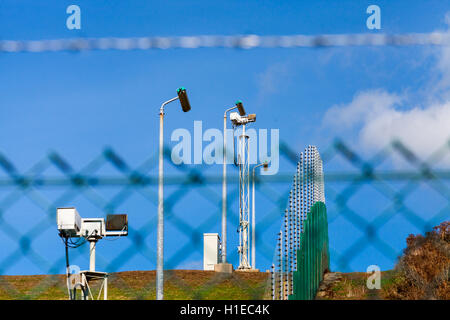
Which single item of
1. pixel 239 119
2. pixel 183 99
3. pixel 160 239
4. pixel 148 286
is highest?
pixel 239 119

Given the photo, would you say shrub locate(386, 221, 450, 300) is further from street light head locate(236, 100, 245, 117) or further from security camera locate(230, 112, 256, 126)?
security camera locate(230, 112, 256, 126)

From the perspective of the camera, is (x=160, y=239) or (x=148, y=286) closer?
(x=160, y=239)

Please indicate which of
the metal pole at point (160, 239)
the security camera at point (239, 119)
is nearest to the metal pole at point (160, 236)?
the metal pole at point (160, 239)

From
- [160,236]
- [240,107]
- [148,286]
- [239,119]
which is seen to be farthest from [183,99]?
[239,119]

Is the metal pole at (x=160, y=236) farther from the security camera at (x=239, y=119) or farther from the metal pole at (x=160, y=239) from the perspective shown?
the security camera at (x=239, y=119)

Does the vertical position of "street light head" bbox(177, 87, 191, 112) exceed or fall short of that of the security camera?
it falls short

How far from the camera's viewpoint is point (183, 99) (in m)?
12.1

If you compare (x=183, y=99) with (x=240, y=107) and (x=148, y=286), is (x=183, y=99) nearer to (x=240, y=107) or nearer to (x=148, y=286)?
(x=240, y=107)

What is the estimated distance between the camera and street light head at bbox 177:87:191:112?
1204 centimetres

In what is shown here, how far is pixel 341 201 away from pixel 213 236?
19.5m

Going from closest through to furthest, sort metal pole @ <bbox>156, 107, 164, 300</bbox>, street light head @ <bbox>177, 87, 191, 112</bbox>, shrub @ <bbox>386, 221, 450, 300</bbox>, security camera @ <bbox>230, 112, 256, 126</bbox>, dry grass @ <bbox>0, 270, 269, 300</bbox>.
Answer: street light head @ <bbox>177, 87, 191, 112</bbox> < metal pole @ <bbox>156, 107, 164, 300</bbox> < shrub @ <bbox>386, 221, 450, 300</bbox> < dry grass @ <bbox>0, 270, 269, 300</bbox> < security camera @ <bbox>230, 112, 256, 126</bbox>

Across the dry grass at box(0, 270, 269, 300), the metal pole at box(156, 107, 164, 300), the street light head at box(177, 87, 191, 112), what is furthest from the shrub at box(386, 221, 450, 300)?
the street light head at box(177, 87, 191, 112)
